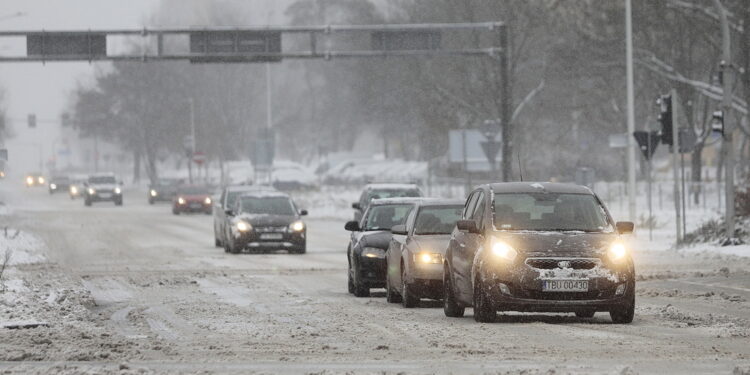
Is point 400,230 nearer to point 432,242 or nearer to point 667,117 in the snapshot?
point 432,242

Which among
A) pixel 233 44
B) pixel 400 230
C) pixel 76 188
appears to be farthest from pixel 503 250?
pixel 76 188

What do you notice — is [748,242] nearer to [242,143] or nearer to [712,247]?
[712,247]

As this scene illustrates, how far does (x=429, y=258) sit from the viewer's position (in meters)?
21.4

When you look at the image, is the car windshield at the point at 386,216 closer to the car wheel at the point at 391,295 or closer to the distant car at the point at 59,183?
the car wheel at the point at 391,295

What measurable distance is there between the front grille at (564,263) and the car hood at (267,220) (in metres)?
22.8

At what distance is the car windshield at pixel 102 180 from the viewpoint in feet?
295

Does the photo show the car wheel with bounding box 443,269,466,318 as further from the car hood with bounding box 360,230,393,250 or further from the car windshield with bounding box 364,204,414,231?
the car windshield with bounding box 364,204,414,231

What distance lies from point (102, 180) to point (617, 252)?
74.0 m

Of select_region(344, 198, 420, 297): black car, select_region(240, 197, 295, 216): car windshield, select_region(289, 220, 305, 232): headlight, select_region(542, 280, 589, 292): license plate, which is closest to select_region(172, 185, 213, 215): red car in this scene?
select_region(240, 197, 295, 216): car windshield

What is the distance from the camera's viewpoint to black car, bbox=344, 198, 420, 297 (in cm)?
2445

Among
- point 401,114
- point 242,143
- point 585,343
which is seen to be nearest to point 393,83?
point 401,114

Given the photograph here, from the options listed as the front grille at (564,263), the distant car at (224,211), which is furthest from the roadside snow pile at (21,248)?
the front grille at (564,263)

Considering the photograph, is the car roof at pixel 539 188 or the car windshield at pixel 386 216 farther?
the car windshield at pixel 386 216

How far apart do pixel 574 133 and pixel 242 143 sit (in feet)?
131
